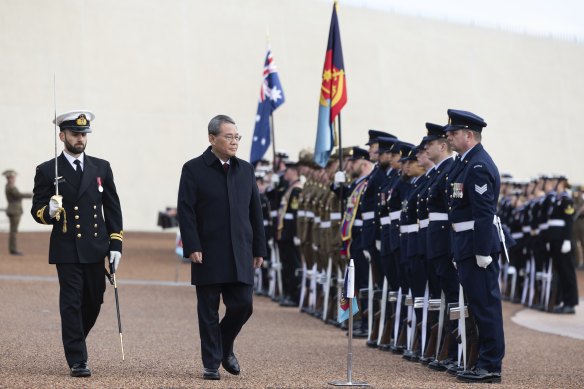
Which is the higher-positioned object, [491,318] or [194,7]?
[194,7]

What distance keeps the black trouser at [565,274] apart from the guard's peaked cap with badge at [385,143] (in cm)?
610

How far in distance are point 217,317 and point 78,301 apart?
93 centimetres

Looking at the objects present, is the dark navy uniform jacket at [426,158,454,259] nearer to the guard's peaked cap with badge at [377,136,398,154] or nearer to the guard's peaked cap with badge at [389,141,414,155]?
the guard's peaked cap with badge at [389,141,414,155]

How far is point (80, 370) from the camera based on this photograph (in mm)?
7379

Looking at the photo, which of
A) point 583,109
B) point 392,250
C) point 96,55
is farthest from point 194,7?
point 392,250

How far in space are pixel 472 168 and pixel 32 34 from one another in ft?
94.4

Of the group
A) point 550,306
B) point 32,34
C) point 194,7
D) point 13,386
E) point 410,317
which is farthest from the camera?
point 194,7

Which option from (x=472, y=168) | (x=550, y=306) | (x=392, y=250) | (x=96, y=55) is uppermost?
(x=96, y=55)

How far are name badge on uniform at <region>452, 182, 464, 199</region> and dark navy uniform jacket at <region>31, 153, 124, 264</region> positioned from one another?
7.75 feet

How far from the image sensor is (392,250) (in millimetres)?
10047

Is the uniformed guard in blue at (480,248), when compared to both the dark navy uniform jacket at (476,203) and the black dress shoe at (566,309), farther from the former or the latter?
the black dress shoe at (566,309)

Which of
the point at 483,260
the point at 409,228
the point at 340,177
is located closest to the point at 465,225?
the point at 483,260

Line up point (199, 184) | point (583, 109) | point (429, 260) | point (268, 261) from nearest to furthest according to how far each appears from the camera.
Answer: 1. point (199, 184)
2. point (429, 260)
3. point (268, 261)
4. point (583, 109)

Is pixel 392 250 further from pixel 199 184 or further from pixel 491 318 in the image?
pixel 199 184
